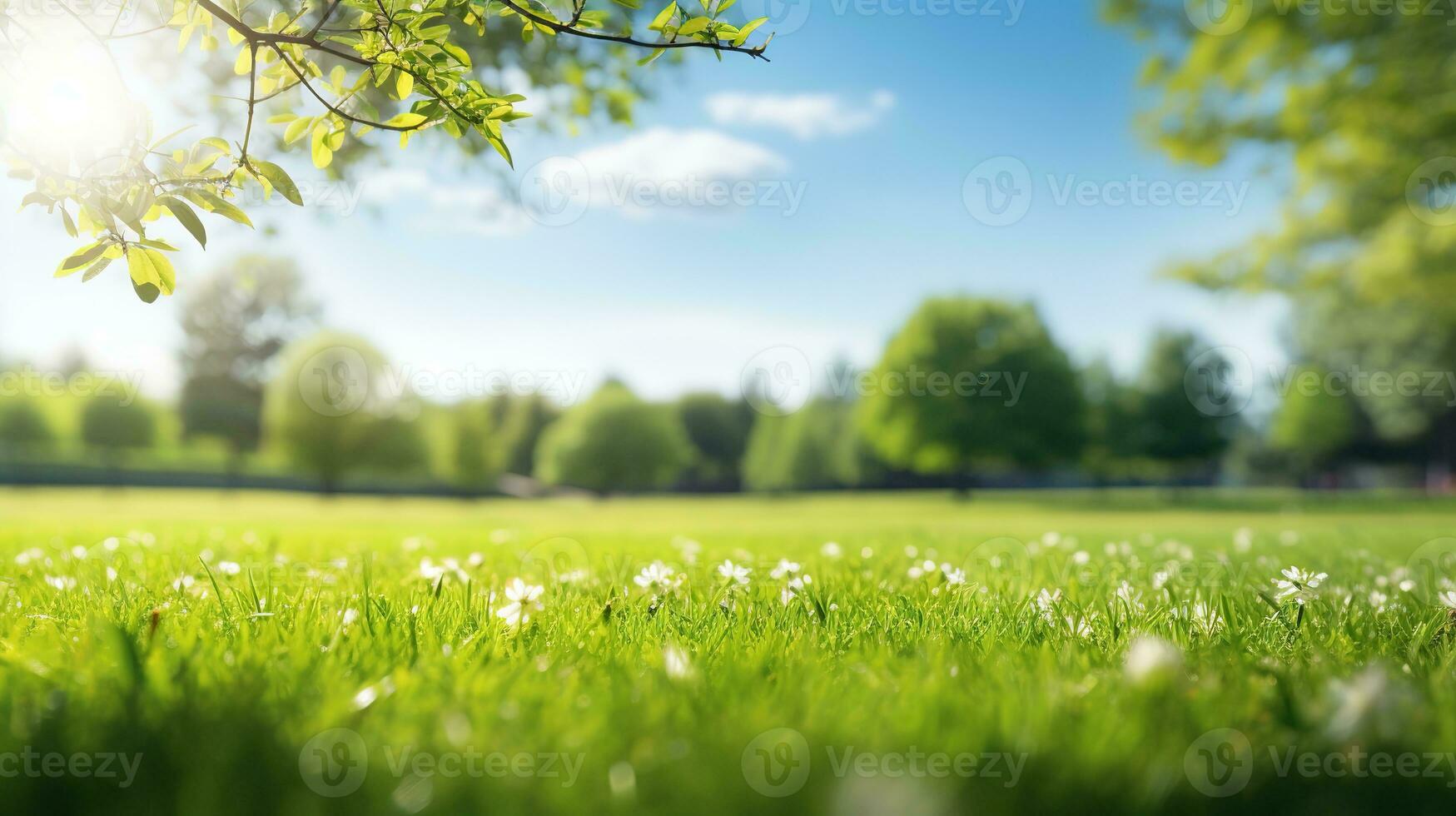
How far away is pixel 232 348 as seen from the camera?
53.5 meters

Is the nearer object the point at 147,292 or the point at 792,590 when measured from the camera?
the point at 147,292

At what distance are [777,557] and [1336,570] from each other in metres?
3.69

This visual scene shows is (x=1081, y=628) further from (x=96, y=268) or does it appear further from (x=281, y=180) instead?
(x=96, y=268)

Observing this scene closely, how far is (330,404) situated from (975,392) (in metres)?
32.9

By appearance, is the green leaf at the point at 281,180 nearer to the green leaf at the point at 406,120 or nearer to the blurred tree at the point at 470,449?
the green leaf at the point at 406,120

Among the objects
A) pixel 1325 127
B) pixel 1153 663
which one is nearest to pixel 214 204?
pixel 1153 663

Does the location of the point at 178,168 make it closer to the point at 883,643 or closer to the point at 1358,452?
the point at 883,643

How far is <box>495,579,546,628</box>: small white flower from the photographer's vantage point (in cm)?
248

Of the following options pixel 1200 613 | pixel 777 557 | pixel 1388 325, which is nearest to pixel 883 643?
pixel 1200 613

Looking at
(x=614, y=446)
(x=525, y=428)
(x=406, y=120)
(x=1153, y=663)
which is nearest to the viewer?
(x=1153, y=663)

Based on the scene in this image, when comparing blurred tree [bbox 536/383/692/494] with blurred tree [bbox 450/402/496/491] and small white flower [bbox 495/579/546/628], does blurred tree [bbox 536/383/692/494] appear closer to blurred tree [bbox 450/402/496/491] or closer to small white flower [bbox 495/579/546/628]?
blurred tree [bbox 450/402/496/491]

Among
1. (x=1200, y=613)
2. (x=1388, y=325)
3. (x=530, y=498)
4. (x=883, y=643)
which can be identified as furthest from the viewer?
(x=530, y=498)

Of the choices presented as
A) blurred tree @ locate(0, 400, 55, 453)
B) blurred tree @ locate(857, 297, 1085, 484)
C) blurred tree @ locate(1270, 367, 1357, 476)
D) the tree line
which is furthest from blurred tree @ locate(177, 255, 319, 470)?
blurred tree @ locate(1270, 367, 1357, 476)

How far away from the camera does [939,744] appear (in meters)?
1.44
